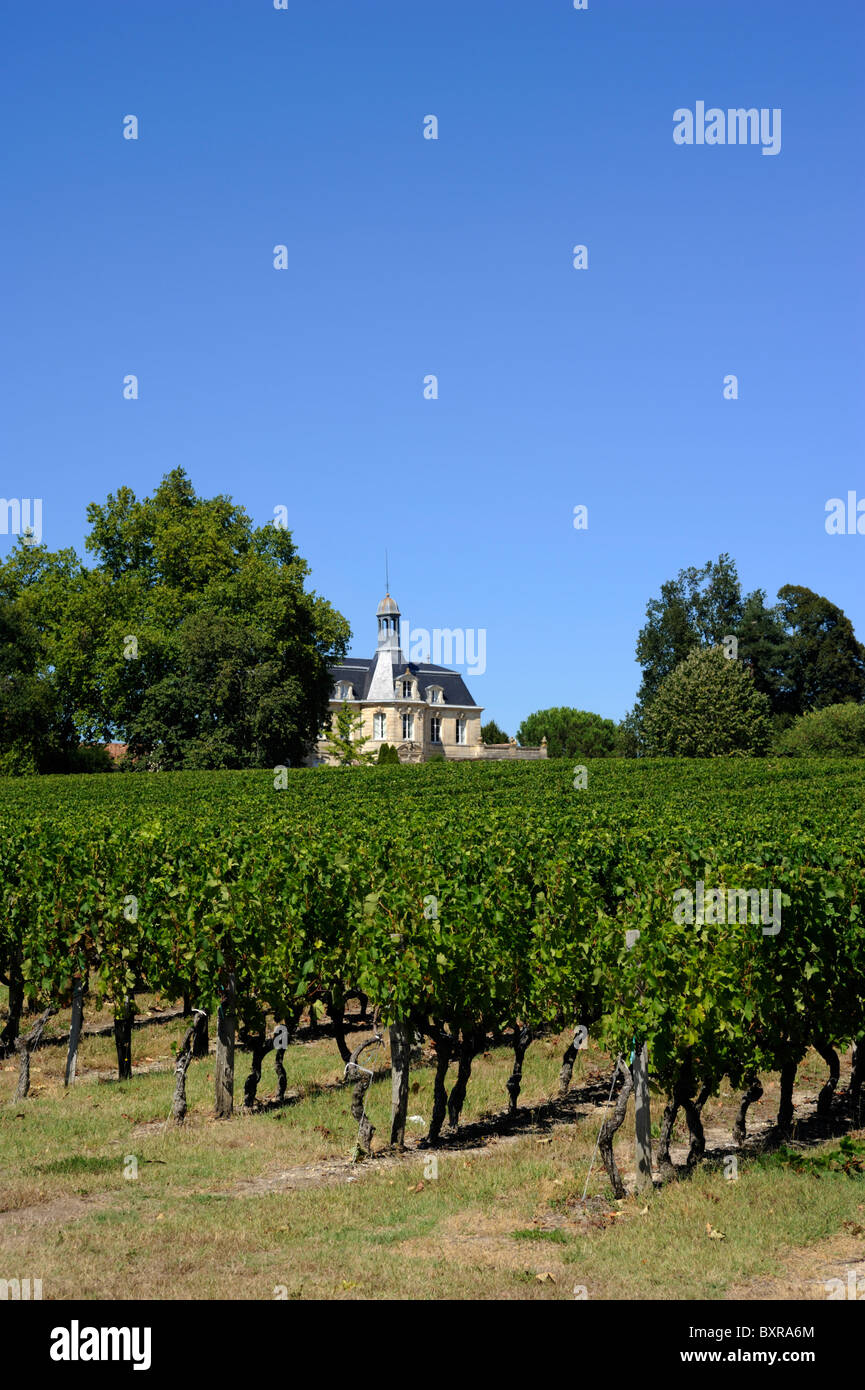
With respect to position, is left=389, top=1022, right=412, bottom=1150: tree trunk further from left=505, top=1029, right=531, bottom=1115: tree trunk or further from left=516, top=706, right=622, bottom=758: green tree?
left=516, top=706, right=622, bottom=758: green tree

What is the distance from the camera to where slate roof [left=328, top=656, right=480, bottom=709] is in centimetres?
11331

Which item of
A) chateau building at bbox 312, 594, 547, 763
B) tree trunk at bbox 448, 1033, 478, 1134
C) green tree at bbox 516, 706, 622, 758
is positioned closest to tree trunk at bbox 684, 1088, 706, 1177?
tree trunk at bbox 448, 1033, 478, 1134

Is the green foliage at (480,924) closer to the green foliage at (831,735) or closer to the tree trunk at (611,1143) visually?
the tree trunk at (611,1143)

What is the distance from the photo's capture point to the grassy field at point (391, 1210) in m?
6.82

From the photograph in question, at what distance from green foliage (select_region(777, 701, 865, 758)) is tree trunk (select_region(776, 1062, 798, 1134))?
62.6 metres

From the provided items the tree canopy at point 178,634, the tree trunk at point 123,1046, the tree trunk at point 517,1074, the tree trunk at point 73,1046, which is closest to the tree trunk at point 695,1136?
the tree trunk at point 517,1074

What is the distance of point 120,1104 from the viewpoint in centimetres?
1231

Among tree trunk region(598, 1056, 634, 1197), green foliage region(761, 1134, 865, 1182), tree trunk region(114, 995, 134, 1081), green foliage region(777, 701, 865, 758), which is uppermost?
green foliage region(777, 701, 865, 758)

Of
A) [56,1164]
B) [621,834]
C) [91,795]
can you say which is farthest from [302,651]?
[56,1164]

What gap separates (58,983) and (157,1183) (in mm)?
5061

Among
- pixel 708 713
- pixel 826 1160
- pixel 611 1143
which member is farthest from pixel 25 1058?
pixel 708 713

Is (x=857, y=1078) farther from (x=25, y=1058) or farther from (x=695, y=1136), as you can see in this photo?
(x=25, y=1058)

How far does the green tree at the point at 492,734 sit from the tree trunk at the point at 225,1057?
403 feet

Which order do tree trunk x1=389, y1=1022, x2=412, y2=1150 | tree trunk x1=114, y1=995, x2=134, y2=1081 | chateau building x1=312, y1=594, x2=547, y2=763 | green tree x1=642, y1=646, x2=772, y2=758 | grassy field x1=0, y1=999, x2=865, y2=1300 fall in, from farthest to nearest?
1. chateau building x1=312, y1=594, x2=547, y2=763
2. green tree x1=642, y1=646, x2=772, y2=758
3. tree trunk x1=114, y1=995, x2=134, y2=1081
4. tree trunk x1=389, y1=1022, x2=412, y2=1150
5. grassy field x1=0, y1=999, x2=865, y2=1300
